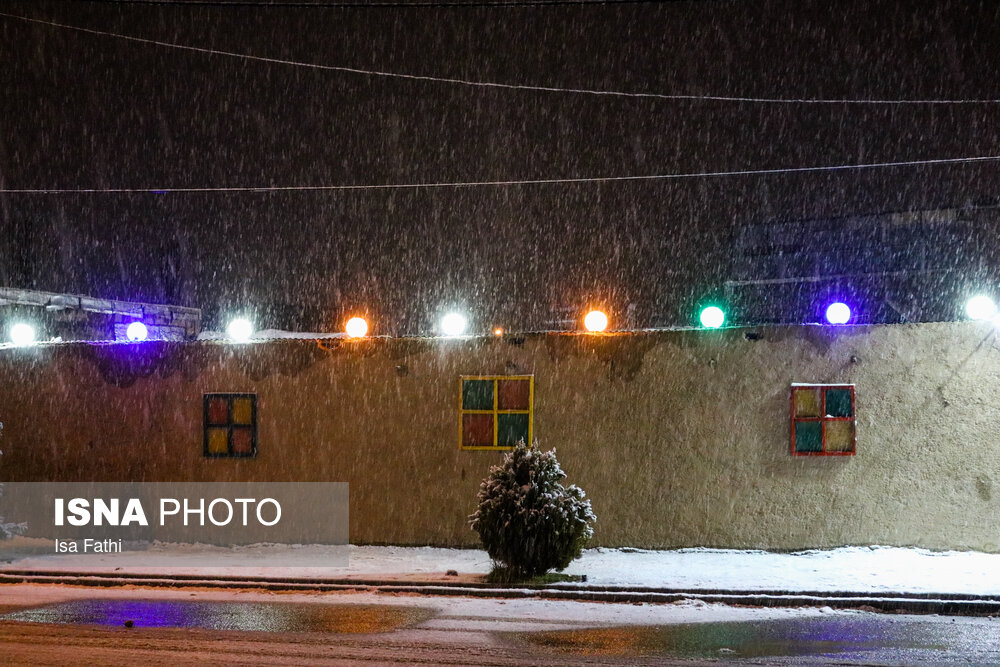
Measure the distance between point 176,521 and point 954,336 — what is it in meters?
12.7

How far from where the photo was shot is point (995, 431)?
13742 mm

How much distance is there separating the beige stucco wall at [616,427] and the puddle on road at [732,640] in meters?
4.39

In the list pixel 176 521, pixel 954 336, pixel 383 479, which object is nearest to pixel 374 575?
pixel 383 479

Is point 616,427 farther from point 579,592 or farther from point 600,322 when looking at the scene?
point 579,592

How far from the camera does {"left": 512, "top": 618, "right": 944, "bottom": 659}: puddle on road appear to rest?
8492mm

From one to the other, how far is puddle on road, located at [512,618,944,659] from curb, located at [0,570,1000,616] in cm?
95

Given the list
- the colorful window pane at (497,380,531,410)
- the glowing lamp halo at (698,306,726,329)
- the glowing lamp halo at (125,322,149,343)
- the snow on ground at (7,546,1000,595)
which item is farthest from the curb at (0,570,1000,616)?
the glowing lamp halo at (125,322,149,343)

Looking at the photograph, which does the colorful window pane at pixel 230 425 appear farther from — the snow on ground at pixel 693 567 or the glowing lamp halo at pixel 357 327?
the glowing lamp halo at pixel 357 327

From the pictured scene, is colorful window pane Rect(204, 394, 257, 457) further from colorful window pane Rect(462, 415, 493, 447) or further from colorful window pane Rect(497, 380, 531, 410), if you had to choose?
colorful window pane Rect(497, 380, 531, 410)

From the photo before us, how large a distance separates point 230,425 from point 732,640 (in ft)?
32.4

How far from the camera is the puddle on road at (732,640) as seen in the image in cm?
849

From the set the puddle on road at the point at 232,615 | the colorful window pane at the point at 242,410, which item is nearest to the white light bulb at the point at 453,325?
the colorful window pane at the point at 242,410

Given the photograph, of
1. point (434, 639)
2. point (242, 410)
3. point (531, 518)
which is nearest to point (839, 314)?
point (531, 518)

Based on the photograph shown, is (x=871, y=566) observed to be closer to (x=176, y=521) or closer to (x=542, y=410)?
(x=542, y=410)
